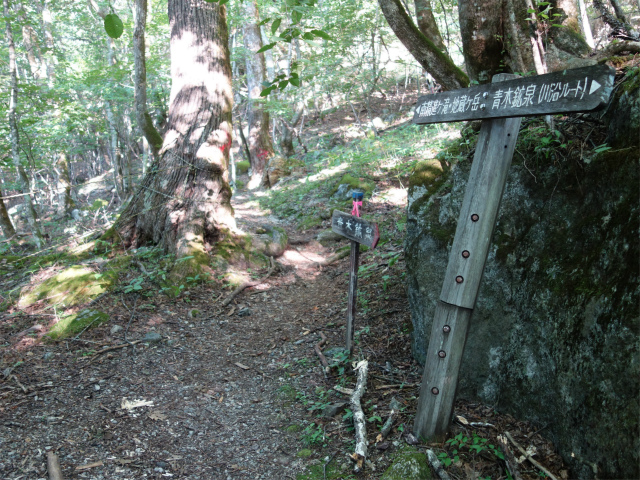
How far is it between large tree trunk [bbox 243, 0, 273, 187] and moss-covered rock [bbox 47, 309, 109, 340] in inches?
406

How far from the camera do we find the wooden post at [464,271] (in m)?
2.85

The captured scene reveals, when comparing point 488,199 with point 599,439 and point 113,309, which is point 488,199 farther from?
point 113,309

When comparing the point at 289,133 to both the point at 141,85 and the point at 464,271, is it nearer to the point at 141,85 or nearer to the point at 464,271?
the point at 141,85

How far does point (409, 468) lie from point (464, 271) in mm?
1459

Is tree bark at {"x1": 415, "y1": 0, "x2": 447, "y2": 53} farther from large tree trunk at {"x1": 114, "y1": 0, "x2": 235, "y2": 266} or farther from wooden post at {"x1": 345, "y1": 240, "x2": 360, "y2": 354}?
wooden post at {"x1": 345, "y1": 240, "x2": 360, "y2": 354}

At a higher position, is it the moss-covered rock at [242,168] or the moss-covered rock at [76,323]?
the moss-covered rock at [242,168]

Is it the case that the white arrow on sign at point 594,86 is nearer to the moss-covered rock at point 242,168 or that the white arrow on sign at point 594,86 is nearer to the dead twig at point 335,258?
the dead twig at point 335,258

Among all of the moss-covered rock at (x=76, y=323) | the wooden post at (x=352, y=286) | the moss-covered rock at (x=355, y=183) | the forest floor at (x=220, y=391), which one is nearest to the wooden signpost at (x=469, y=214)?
the forest floor at (x=220, y=391)

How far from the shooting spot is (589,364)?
2.58 meters

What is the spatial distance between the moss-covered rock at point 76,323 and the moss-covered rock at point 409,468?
3.96 m

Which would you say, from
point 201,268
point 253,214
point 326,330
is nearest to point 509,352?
point 326,330

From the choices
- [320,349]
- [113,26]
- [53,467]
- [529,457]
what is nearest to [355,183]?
[320,349]

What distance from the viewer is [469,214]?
2.96 m

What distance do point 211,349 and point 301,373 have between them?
128cm
